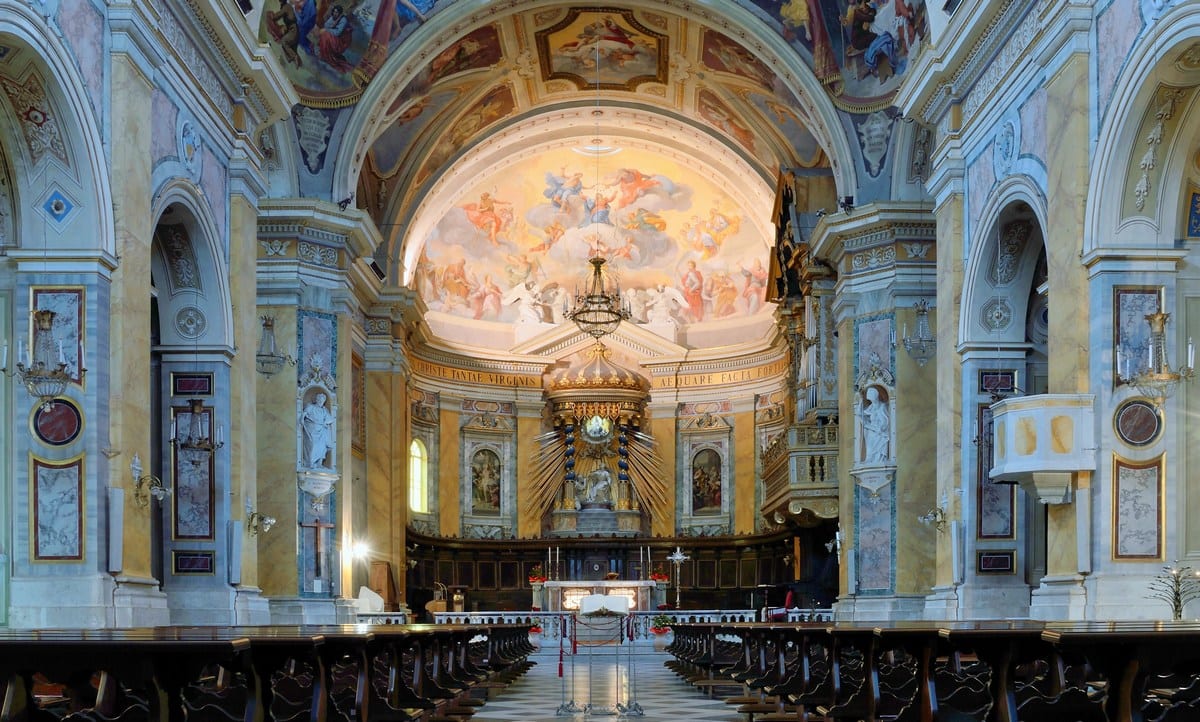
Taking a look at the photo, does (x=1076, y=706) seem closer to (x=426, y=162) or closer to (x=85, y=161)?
(x=85, y=161)

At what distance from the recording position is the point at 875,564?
2152 centimetres

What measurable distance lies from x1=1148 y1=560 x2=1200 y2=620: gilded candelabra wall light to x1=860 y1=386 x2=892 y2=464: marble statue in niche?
1001 centimetres

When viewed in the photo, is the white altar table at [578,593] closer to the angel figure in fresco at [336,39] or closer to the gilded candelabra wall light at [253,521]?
the angel figure in fresco at [336,39]

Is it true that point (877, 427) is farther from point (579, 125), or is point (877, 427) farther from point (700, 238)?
point (700, 238)

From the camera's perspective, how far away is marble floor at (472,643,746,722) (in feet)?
36.6

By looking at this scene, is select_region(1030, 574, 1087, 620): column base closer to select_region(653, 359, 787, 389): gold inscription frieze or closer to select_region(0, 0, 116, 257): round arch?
select_region(0, 0, 116, 257): round arch

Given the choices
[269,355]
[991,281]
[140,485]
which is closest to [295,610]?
[269,355]

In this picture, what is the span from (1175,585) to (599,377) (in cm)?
2303

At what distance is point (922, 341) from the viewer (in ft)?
69.8

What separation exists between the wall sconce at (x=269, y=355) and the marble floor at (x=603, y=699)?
5.85 m

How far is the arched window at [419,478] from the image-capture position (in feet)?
105

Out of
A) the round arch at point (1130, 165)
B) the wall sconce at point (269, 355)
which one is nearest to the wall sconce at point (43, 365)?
the round arch at point (1130, 165)

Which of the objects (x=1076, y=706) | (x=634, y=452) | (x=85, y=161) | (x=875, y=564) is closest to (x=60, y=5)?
(x=85, y=161)

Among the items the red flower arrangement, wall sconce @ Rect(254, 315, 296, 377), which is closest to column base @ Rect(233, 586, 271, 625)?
wall sconce @ Rect(254, 315, 296, 377)
